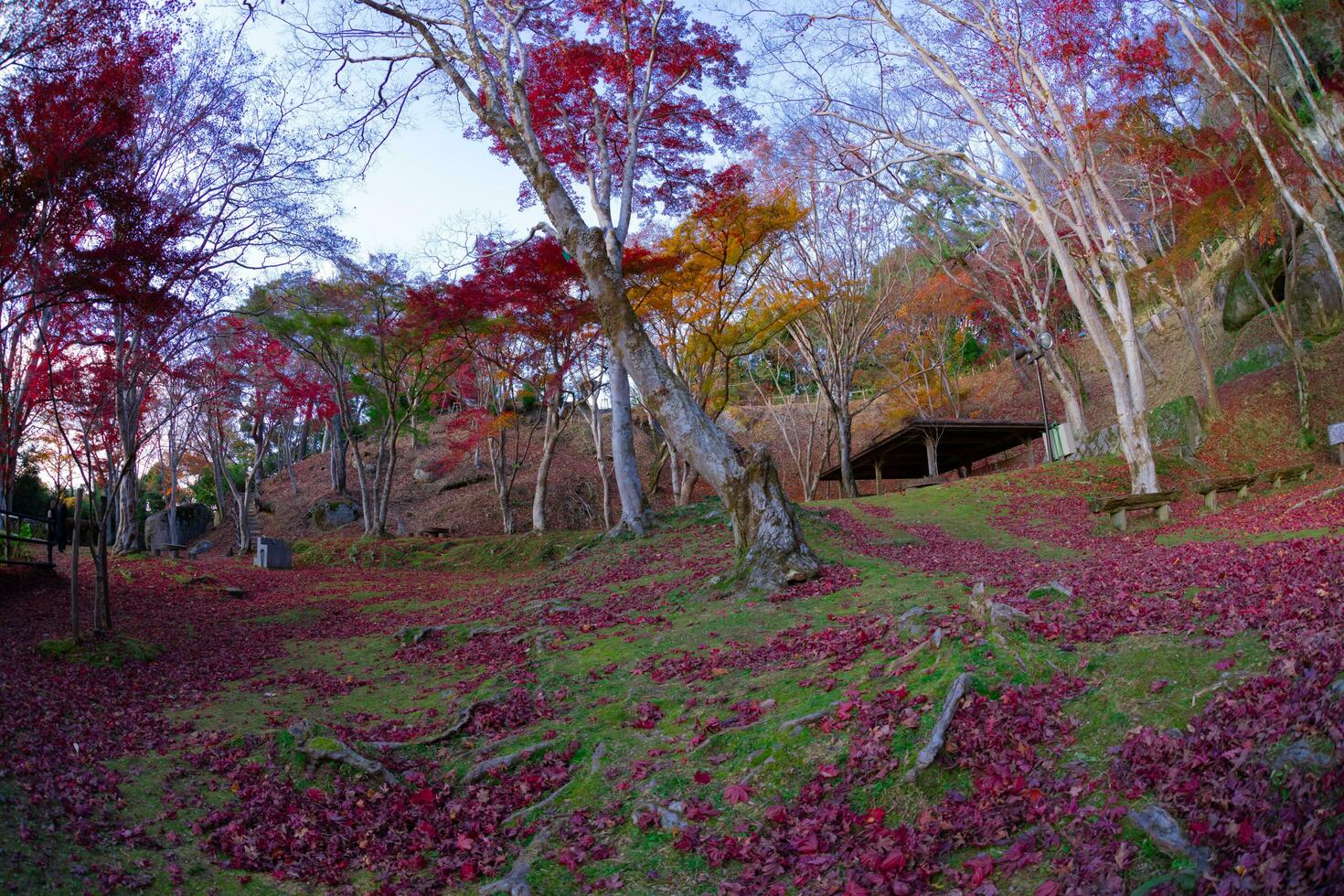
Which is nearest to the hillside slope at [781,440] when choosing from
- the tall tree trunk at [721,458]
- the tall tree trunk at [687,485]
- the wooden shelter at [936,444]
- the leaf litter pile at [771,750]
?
the tall tree trunk at [687,485]

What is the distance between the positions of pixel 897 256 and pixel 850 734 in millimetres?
22666

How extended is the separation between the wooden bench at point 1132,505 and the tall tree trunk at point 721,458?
21.4 ft

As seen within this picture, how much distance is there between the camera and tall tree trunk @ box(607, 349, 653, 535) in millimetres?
14594

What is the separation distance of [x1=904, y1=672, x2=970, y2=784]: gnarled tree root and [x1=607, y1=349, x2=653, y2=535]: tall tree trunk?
1021cm

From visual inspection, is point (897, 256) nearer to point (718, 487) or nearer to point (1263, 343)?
point (1263, 343)

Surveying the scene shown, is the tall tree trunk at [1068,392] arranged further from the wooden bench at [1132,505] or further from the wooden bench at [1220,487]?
the wooden bench at [1132,505]

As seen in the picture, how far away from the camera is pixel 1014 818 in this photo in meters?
3.42

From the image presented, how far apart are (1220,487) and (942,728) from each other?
12.1 meters

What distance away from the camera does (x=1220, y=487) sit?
13.5 metres

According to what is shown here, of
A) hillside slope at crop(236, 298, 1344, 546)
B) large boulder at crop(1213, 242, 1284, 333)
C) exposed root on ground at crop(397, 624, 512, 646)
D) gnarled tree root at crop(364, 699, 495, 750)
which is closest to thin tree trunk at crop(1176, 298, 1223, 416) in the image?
hillside slope at crop(236, 298, 1344, 546)

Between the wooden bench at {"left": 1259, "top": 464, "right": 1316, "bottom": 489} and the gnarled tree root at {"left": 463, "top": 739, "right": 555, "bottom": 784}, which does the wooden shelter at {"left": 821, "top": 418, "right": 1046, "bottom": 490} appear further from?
the gnarled tree root at {"left": 463, "top": 739, "right": 555, "bottom": 784}

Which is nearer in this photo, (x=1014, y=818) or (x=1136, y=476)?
(x=1014, y=818)

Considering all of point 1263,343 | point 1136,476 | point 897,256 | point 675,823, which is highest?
point 897,256

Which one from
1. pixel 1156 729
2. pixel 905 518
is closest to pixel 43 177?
pixel 1156 729
